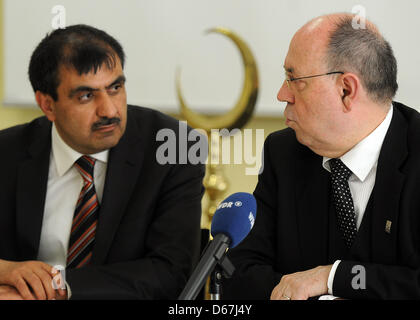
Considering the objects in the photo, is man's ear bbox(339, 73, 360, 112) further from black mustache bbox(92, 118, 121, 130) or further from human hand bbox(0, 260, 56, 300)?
human hand bbox(0, 260, 56, 300)

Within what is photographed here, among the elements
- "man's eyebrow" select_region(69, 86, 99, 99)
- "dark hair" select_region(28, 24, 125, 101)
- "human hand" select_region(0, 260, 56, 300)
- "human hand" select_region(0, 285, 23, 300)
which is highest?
"dark hair" select_region(28, 24, 125, 101)

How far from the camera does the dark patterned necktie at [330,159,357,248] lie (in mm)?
1882

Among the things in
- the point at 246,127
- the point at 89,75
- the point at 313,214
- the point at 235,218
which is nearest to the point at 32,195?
the point at 89,75

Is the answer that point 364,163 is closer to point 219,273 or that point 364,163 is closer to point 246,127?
point 219,273

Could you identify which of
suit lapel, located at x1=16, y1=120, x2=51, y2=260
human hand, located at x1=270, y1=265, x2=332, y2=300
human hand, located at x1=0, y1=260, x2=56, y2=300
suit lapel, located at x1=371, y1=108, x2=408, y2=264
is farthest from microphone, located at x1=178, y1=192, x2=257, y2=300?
suit lapel, located at x1=16, y1=120, x2=51, y2=260

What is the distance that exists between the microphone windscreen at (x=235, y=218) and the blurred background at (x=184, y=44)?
204 centimetres

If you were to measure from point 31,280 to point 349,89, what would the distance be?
1135mm

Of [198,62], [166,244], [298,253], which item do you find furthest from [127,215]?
[198,62]

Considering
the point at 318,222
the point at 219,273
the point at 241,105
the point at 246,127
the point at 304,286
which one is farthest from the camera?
the point at 246,127

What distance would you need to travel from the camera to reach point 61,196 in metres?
2.35

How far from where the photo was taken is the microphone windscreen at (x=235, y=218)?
1274 millimetres

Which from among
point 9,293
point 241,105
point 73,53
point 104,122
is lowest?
point 9,293
